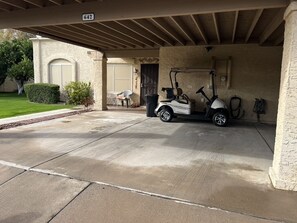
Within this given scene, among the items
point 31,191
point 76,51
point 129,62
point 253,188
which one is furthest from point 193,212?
point 76,51

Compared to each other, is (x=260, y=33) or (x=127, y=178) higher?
(x=260, y=33)

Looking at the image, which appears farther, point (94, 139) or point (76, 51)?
point (76, 51)

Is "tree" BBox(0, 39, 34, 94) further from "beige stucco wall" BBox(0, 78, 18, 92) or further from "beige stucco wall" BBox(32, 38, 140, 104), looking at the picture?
"beige stucco wall" BBox(32, 38, 140, 104)

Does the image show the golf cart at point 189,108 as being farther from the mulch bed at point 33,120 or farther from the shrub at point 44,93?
the shrub at point 44,93

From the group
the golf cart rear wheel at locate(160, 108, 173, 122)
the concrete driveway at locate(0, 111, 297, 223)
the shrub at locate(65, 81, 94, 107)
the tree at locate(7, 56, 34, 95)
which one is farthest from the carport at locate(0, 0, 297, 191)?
the tree at locate(7, 56, 34, 95)

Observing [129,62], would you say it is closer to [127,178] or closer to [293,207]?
[127,178]

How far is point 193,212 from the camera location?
2.89 meters

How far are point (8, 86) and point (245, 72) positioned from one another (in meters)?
19.2

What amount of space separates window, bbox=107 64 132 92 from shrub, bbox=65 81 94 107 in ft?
3.86

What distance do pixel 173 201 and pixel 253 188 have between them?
1.24 m

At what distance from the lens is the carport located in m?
3.47

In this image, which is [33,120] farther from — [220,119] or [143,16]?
[220,119]

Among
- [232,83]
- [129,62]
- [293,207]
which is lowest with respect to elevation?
[293,207]

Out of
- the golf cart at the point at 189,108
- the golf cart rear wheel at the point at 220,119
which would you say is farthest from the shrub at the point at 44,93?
the golf cart rear wheel at the point at 220,119
